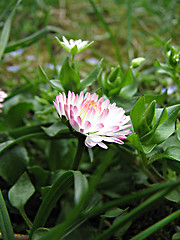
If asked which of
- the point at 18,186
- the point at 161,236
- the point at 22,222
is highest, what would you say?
the point at 18,186

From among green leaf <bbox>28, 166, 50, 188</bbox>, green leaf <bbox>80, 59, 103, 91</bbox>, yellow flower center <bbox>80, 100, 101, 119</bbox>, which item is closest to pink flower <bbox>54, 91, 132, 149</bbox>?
yellow flower center <bbox>80, 100, 101, 119</bbox>

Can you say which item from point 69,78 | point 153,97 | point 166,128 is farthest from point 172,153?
point 69,78

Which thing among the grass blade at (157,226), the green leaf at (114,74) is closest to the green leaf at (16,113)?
the green leaf at (114,74)

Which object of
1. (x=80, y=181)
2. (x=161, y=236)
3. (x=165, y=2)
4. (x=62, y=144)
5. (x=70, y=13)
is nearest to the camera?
(x=80, y=181)

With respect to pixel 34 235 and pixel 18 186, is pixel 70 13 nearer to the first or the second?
pixel 18 186

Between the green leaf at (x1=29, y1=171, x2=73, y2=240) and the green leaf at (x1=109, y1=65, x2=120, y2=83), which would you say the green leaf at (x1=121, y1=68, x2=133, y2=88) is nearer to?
the green leaf at (x1=109, y1=65, x2=120, y2=83)

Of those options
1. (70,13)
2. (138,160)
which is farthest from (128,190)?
(70,13)

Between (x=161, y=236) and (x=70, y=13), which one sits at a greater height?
(x=70, y=13)
